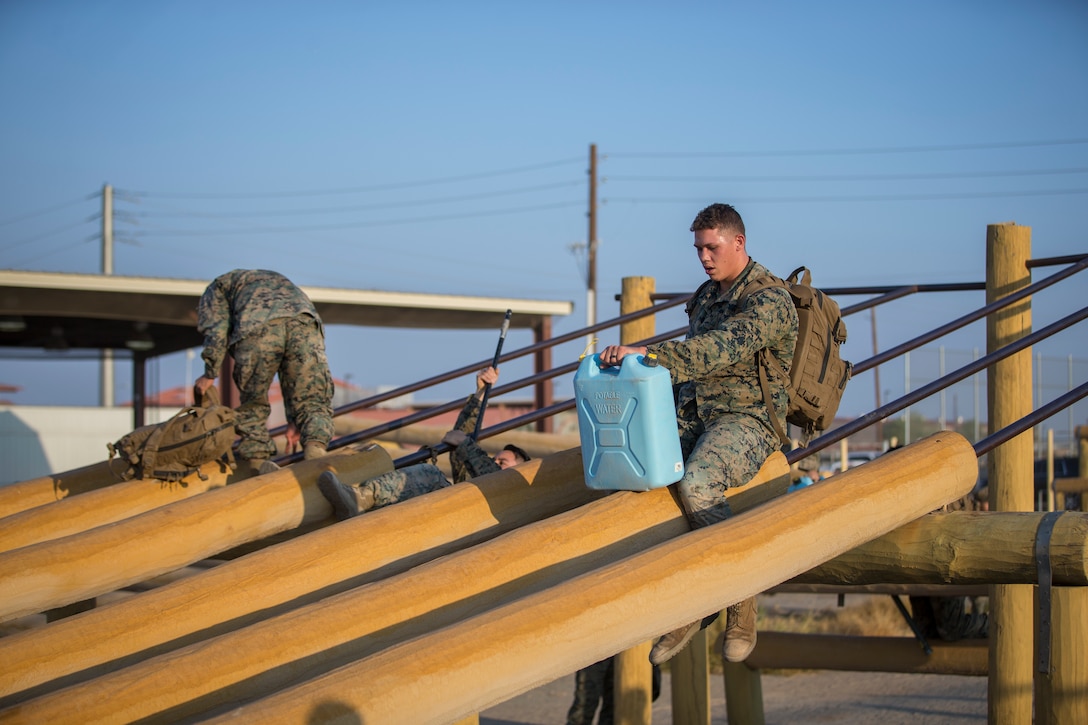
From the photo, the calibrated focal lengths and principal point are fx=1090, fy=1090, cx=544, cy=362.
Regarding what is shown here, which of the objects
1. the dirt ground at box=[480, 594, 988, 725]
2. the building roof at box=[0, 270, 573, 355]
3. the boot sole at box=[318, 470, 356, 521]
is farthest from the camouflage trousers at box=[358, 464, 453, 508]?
the building roof at box=[0, 270, 573, 355]

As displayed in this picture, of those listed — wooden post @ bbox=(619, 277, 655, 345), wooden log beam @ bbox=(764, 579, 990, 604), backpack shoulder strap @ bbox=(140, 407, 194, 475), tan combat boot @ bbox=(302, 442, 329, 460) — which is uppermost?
wooden post @ bbox=(619, 277, 655, 345)

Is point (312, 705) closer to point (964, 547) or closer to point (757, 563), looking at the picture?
point (757, 563)

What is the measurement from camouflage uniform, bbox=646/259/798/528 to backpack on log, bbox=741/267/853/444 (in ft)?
0.14

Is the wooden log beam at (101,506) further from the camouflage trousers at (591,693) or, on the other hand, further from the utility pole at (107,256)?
the utility pole at (107,256)

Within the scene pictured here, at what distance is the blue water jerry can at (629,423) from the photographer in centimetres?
381

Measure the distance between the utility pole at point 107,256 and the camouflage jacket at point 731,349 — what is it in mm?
22144

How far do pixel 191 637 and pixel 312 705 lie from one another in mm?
1146

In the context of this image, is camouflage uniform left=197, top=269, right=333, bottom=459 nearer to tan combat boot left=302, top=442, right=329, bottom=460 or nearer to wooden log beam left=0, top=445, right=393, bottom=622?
tan combat boot left=302, top=442, right=329, bottom=460

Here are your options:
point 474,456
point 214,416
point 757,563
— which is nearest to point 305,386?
point 214,416

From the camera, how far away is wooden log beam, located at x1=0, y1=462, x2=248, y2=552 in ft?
16.9

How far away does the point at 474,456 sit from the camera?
5.26 meters

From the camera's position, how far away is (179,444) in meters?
5.58

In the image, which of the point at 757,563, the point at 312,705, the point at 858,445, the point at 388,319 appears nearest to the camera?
the point at 312,705

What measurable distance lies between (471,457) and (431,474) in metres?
0.26
